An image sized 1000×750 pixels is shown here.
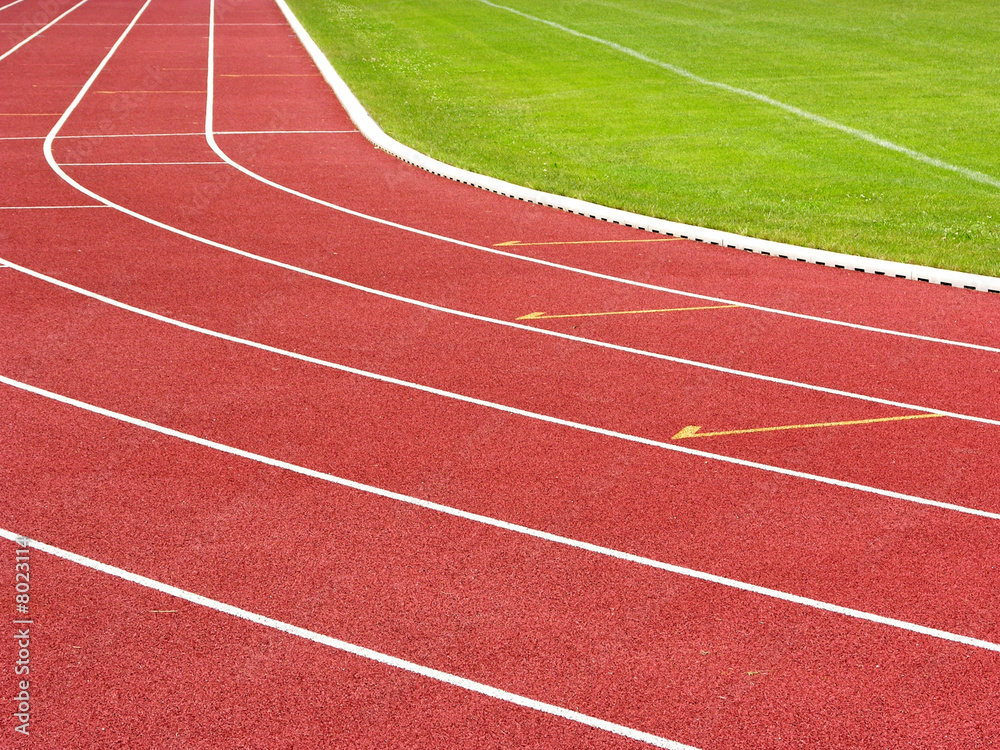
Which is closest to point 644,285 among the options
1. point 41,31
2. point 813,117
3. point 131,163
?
point 131,163

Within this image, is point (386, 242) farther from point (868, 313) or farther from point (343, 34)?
point (343, 34)

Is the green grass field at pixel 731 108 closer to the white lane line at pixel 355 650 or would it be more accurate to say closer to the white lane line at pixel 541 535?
the white lane line at pixel 541 535

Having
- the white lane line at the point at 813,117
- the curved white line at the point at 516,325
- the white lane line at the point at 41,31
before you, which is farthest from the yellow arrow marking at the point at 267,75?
the curved white line at the point at 516,325

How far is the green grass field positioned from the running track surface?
1842 mm

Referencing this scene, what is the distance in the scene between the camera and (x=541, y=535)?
630cm

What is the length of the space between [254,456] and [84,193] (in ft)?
25.0

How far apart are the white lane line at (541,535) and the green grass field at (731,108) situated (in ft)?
19.2

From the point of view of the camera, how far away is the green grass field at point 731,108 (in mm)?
12719

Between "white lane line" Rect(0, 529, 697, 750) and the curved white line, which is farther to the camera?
the curved white line

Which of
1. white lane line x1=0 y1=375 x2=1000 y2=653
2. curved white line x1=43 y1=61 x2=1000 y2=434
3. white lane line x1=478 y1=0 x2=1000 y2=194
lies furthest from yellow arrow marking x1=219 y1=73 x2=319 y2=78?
white lane line x1=0 y1=375 x2=1000 y2=653

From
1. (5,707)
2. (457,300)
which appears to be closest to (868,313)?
(457,300)

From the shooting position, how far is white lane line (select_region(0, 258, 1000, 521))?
6.75 metres

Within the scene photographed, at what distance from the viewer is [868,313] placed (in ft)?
31.6

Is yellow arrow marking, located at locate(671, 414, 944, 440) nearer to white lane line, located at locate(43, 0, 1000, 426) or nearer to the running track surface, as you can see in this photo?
the running track surface
